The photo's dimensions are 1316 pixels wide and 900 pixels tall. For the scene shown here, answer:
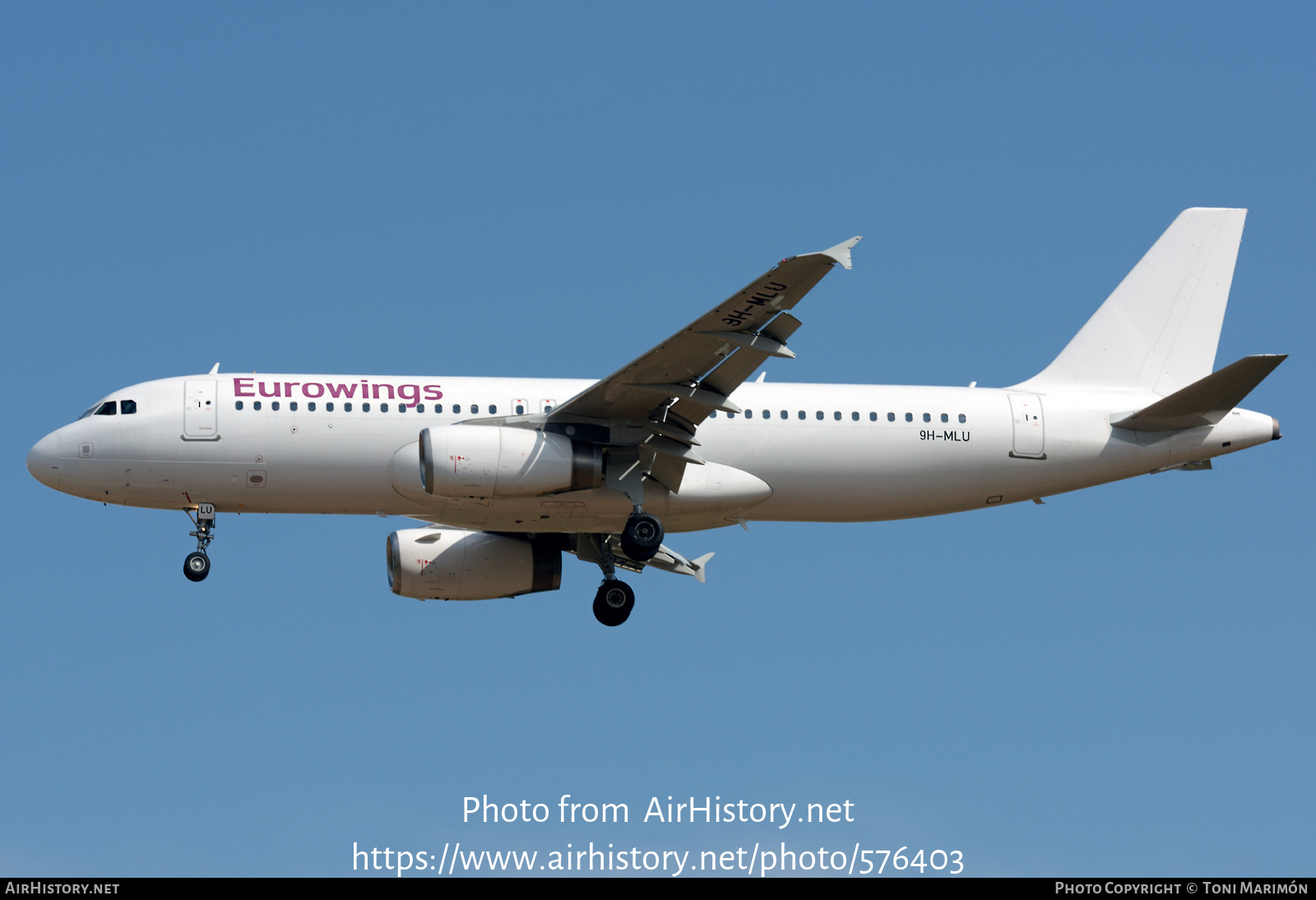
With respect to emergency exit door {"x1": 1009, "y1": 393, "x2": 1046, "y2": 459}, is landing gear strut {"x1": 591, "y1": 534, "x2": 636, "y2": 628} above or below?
below

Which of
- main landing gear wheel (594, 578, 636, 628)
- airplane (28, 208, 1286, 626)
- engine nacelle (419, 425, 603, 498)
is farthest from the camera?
main landing gear wheel (594, 578, 636, 628)

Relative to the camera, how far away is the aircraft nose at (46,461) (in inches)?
1332

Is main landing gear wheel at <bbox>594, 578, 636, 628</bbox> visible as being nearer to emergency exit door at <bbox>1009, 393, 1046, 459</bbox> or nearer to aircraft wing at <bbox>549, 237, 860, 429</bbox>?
aircraft wing at <bbox>549, 237, 860, 429</bbox>

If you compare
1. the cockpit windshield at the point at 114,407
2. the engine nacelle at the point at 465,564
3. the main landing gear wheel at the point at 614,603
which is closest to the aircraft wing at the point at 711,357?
the main landing gear wheel at the point at 614,603

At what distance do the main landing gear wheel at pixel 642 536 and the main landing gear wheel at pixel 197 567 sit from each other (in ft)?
28.6

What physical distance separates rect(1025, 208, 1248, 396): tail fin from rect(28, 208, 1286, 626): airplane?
691mm

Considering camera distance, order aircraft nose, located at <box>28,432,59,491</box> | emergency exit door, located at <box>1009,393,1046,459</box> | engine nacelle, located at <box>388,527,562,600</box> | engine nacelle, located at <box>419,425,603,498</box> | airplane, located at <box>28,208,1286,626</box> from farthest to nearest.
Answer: engine nacelle, located at <box>388,527,562,600</box>
emergency exit door, located at <box>1009,393,1046,459</box>
aircraft nose, located at <box>28,432,59,491</box>
airplane, located at <box>28,208,1286,626</box>
engine nacelle, located at <box>419,425,603,498</box>

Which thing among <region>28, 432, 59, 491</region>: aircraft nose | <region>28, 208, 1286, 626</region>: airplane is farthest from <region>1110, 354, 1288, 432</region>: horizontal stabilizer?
<region>28, 432, 59, 491</region>: aircraft nose

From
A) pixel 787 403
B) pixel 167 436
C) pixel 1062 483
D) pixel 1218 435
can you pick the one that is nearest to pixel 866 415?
pixel 787 403

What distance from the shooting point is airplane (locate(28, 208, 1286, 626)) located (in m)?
32.2

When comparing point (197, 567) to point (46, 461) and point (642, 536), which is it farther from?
point (642, 536)

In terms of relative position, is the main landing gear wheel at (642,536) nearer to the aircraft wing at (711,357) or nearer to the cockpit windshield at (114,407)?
the aircraft wing at (711,357)

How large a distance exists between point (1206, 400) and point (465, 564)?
16764 millimetres

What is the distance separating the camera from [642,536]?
33219mm
